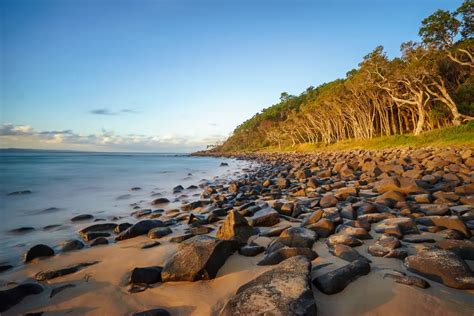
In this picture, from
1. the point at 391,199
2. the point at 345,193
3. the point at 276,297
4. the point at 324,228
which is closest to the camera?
the point at 276,297

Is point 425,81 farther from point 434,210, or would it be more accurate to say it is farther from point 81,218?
point 81,218

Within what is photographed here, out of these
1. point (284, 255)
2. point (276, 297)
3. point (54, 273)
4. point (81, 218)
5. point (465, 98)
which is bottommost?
point (81, 218)

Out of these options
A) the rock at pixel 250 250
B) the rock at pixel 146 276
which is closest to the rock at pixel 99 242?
the rock at pixel 146 276

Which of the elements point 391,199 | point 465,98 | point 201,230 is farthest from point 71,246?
point 465,98

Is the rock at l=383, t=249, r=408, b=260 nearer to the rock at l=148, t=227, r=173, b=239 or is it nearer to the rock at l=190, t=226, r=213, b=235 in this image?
the rock at l=190, t=226, r=213, b=235

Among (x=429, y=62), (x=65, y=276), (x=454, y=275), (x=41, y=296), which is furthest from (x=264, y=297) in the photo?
(x=429, y=62)

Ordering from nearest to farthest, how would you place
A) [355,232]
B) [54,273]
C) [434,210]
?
[54,273] → [355,232] → [434,210]

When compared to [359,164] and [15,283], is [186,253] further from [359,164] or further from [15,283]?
[359,164]

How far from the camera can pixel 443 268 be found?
8.44ft

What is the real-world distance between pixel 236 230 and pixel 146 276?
162 centimetres

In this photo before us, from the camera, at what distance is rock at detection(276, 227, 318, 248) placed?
364 centimetres

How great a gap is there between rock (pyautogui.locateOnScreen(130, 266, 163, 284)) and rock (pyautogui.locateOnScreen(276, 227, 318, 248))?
5.78 ft

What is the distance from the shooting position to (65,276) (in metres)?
3.37

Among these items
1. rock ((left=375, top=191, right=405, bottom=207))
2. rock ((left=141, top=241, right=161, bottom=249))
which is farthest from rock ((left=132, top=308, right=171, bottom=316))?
rock ((left=375, top=191, right=405, bottom=207))
